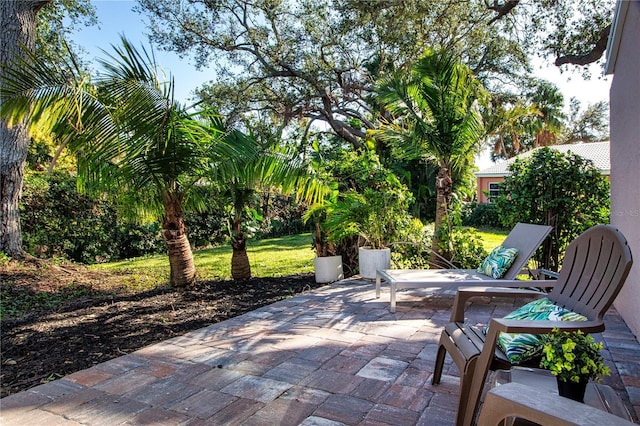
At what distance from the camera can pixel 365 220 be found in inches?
285

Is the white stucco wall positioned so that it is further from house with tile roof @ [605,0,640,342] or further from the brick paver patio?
the brick paver patio

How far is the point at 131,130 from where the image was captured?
19.0ft

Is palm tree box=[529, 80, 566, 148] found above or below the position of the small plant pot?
above

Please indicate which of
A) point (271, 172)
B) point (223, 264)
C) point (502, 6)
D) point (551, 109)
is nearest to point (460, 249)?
point (271, 172)

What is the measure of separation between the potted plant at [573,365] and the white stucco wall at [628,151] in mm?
3032

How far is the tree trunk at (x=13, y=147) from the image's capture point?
309 inches

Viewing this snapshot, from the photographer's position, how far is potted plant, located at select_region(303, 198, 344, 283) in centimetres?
749

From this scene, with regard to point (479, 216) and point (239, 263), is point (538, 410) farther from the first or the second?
point (479, 216)

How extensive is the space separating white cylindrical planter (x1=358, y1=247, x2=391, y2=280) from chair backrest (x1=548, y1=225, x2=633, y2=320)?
155 inches

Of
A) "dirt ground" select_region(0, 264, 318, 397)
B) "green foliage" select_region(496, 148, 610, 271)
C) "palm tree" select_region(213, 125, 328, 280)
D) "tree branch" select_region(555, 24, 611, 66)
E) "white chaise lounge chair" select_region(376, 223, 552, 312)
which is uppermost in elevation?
"tree branch" select_region(555, 24, 611, 66)

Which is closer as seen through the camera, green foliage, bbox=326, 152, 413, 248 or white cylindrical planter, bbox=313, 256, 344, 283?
green foliage, bbox=326, 152, 413, 248

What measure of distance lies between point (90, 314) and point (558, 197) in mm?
6956

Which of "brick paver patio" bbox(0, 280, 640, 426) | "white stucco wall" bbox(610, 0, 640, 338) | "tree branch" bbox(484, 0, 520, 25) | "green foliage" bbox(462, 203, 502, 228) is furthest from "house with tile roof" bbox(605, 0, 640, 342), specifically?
"green foliage" bbox(462, 203, 502, 228)

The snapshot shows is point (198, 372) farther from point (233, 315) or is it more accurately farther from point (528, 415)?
point (528, 415)
